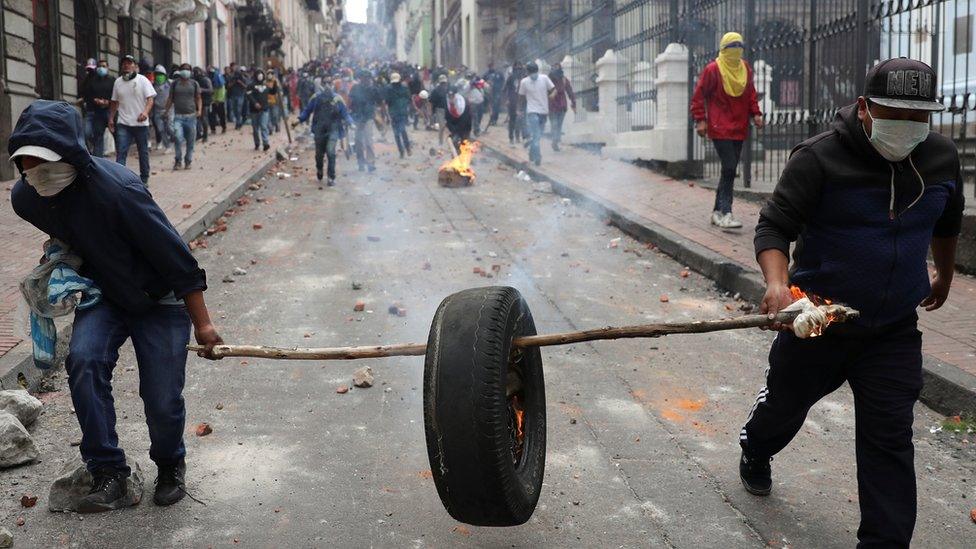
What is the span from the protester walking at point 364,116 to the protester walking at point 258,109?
200cm

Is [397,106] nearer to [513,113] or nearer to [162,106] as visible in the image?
[513,113]

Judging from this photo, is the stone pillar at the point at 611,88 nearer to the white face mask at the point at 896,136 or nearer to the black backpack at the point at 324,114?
the black backpack at the point at 324,114

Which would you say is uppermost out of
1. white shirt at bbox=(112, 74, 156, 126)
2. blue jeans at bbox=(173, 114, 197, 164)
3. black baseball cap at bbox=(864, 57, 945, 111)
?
white shirt at bbox=(112, 74, 156, 126)

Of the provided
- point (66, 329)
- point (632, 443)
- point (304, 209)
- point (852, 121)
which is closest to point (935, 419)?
point (632, 443)

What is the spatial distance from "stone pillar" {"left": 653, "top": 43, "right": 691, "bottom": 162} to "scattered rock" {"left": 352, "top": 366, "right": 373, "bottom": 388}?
10.7 metres

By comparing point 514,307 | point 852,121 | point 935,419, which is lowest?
point 935,419

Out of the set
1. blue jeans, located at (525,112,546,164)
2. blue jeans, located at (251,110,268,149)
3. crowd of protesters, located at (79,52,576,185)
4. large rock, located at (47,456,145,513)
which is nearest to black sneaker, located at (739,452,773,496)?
large rock, located at (47,456,145,513)

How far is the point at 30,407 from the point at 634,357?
348cm

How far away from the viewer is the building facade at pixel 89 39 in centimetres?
1472

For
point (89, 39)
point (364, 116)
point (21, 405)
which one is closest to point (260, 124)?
point (364, 116)

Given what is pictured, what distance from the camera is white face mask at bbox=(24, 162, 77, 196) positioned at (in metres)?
3.47

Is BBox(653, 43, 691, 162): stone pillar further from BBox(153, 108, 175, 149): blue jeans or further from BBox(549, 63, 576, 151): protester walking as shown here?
BBox(153, 108, 175, 149): blue jeans

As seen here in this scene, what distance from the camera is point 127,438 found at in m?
4.69

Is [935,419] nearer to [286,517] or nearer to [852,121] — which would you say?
[852,121]
